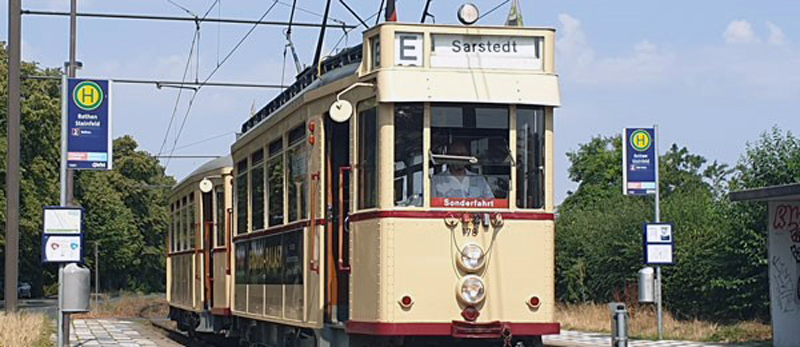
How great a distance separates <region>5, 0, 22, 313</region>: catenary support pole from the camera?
882 inches

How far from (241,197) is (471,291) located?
22.2ft

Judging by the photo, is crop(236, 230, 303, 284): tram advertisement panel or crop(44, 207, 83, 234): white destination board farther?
crop(44, 207, 83, 234): white destination board

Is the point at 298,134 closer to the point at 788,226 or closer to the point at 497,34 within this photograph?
the point at 497,34

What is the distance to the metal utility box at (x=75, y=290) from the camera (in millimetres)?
15648

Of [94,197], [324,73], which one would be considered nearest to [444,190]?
[324,73]

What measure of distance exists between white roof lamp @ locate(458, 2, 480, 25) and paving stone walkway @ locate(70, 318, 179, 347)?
13521 millimetres

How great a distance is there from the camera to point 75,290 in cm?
1570

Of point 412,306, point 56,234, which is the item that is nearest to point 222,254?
point 56,234

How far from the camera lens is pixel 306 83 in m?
13.9

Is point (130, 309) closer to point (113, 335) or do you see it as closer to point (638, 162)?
point (113, 335)

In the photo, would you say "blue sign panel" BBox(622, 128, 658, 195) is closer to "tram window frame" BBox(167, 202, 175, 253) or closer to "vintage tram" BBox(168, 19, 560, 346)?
"tram window frame" BBox(167, 202, 175, 253)

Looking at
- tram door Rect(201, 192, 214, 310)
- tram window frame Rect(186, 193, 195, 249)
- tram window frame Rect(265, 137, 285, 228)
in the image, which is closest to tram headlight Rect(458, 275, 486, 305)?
tram window frame Rect(265, 137, 285, 228)

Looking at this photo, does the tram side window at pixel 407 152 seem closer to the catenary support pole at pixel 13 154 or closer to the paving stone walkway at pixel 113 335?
the catenary support pole at pixel 13 154

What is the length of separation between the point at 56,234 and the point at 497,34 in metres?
7.35
